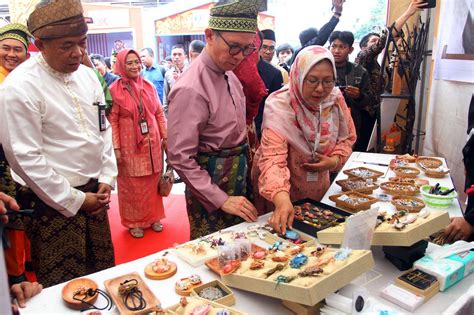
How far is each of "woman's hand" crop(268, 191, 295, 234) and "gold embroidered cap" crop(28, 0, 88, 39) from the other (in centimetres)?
107

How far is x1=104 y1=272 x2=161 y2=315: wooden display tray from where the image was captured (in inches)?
40.0

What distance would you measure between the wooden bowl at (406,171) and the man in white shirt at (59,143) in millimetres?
1579

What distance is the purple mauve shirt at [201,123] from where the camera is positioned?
1482 mm

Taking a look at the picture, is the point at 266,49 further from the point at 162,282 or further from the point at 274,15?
the point at 274,15

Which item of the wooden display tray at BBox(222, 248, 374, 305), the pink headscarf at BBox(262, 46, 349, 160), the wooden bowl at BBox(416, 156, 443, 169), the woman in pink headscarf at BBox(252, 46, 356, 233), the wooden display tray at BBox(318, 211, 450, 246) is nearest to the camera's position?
the wooden display tray at BBox(222, 248, 374, 305)

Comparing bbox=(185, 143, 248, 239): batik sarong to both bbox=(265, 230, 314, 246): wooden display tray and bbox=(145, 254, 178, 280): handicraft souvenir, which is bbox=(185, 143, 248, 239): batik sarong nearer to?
bbox=(265, 230, 314, 246): wooden display tray

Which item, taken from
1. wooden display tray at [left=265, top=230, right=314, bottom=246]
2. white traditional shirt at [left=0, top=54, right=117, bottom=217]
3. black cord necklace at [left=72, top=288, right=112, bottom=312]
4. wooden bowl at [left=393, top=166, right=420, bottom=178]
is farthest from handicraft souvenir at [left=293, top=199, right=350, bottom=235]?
white traditional shirt at [left=0, top=54, right=117, bottom=217]

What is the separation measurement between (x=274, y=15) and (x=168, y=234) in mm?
6376

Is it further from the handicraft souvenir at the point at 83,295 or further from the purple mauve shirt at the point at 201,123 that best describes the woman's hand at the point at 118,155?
the handicraft souvenir at the point at 83,295

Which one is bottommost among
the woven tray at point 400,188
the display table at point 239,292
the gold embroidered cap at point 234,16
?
the display table at point 239,292

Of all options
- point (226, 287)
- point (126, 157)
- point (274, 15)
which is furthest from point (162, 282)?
point (274, 15)

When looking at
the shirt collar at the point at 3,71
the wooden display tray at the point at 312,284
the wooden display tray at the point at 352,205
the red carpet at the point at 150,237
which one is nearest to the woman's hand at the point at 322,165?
the wooden display tray at the point at 352,205

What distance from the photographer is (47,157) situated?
1575 millimetres

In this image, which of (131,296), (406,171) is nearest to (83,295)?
(131,296)
